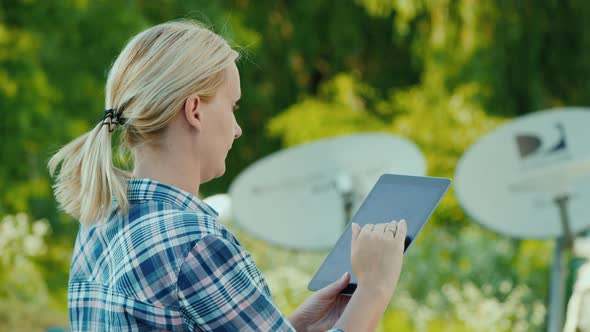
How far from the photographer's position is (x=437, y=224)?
10367mm

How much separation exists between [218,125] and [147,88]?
0.44ft

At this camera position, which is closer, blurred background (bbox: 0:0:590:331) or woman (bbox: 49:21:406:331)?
woman (bbox: 49:21:406:331)

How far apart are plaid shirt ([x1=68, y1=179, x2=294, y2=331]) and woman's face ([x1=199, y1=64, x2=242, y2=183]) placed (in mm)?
127

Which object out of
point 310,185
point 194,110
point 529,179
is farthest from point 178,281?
point 310,185

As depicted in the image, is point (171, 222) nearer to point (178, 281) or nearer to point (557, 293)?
point (178, 281)

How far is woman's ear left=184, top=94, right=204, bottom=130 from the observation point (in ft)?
4.77

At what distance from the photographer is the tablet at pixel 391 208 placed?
160cm

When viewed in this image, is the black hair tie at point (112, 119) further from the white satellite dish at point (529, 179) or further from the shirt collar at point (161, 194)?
the white satellite dish at point (529, 179)

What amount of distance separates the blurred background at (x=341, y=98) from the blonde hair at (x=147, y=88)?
161 inches

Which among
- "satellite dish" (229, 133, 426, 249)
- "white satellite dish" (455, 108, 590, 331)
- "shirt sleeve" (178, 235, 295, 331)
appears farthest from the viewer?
"satellite dish" (229, 133, 426, 249)

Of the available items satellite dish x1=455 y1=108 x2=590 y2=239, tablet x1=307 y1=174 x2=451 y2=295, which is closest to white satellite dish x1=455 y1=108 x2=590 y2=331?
satellite dish x1=455 y1=108 x2=590 y2=239

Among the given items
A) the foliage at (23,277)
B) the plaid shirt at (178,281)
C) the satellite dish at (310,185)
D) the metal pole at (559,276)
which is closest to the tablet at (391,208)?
the plaid shirt at (178,281)

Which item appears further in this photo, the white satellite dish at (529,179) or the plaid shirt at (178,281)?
the white satellite dish at (529,179)

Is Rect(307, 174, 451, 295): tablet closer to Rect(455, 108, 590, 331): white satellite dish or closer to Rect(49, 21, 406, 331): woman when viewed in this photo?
Rect(49, 21, 406, 331): woman
